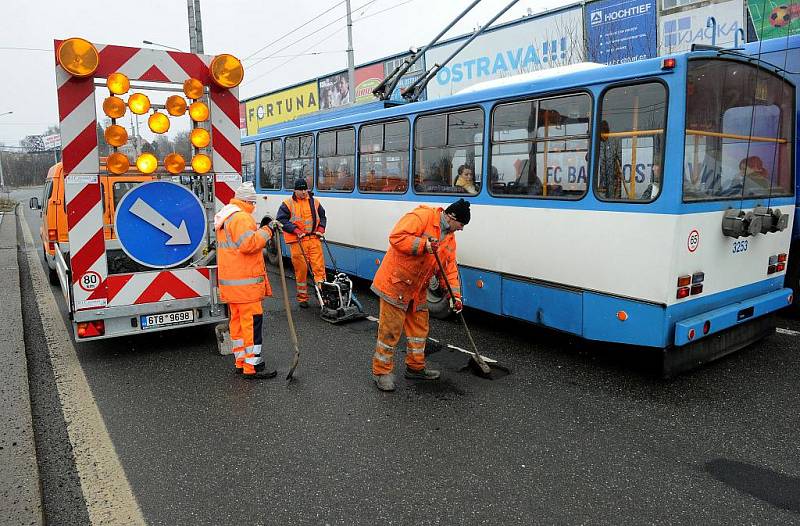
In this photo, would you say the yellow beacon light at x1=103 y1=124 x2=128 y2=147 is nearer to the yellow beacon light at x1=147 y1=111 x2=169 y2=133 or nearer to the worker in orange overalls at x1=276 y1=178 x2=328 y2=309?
the yellow beacon light at x1=147 y1=111 x2=169 y2=133

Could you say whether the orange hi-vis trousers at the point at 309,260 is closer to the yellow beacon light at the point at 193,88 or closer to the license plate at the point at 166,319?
the license plate at the point at 166,319

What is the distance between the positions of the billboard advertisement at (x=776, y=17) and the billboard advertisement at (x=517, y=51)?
147 inches

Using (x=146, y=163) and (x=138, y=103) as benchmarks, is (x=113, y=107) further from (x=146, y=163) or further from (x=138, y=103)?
(x=146, y=163)

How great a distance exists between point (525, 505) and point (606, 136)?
3.20 metres

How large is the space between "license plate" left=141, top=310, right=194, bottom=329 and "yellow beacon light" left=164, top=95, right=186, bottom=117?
1.99 meters

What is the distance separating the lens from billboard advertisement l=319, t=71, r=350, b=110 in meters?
24.4

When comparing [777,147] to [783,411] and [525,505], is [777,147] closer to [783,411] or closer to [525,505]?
[783,411]

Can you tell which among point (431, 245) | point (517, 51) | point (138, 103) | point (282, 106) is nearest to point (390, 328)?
point (431, 245)

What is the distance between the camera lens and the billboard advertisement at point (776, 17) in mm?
11164

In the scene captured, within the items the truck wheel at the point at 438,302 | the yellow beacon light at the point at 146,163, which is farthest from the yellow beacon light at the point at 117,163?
the truck wheel at the point at 438,302

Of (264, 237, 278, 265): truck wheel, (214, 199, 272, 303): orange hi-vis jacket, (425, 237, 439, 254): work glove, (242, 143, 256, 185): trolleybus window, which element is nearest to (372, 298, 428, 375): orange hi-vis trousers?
(425, 237, 439, 254): work glove

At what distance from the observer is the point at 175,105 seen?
5.71 meters

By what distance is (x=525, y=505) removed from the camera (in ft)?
10.8

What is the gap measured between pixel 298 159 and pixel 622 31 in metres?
8.80
